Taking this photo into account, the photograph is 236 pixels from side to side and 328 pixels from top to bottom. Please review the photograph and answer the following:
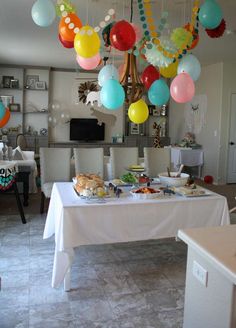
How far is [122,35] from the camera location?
286cm

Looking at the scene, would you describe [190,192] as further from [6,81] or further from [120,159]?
[6,81]

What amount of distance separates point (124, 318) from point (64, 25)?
101 inches

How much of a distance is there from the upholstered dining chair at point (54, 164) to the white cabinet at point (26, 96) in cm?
453

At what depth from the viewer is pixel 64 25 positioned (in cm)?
308

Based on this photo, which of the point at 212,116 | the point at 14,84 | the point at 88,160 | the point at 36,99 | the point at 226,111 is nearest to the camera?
the point at 88,160

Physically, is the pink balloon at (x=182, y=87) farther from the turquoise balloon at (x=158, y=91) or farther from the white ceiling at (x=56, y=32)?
the white ceiling at (x=56, y=32)

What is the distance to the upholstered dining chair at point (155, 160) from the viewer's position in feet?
14.9

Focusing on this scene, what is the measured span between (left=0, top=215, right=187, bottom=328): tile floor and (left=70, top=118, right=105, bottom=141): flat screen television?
17.4ft

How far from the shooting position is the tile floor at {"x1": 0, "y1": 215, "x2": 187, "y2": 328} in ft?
7.60

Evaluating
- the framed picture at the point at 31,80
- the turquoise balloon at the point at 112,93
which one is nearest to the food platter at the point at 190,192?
the turquoise balloon at the point at 112,93

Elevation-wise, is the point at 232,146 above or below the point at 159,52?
below

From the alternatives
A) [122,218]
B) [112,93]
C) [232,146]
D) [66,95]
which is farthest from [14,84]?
[122,218]

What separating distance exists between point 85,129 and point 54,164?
462cm

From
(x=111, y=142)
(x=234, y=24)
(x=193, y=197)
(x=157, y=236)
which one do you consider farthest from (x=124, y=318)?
(x=111, y=142)
